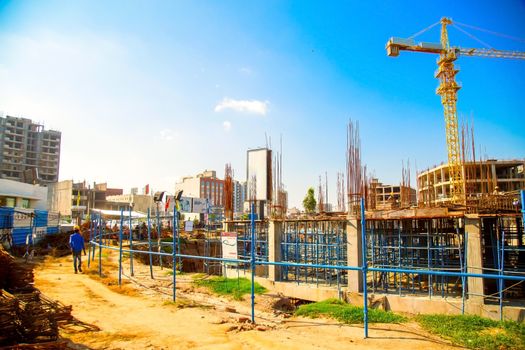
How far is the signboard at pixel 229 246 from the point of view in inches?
464

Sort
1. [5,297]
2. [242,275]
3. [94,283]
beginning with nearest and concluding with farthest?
[5,297], [94,283], [242,275]

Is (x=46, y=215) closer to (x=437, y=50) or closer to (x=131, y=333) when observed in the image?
(x=131, y=333)

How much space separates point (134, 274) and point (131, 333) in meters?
8.14

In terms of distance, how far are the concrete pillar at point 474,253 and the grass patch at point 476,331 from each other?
264cm

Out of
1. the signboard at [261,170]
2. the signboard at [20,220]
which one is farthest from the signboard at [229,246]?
the signboard at [20,220]

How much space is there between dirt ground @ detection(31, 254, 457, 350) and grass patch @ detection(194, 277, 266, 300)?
0.58 metres

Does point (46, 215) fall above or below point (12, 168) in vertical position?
below

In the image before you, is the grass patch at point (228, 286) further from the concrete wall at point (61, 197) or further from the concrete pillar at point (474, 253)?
the concrete wall at point (61, 197)

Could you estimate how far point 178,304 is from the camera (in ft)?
29.8

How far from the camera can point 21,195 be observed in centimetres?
4025

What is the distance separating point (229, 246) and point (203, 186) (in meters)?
91.4

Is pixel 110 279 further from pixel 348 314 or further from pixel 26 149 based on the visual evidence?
pixel 26 149

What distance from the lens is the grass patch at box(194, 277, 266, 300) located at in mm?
11762

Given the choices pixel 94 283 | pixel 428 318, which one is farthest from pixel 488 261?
pixel 94 283
